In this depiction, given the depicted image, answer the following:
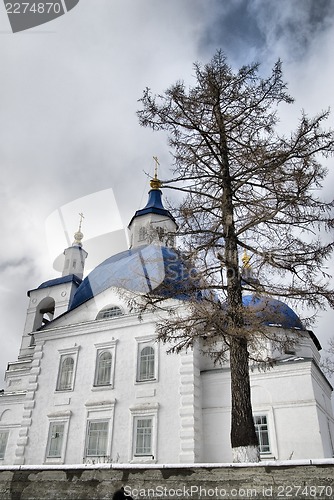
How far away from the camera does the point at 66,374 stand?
17.3m

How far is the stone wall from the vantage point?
5211mm

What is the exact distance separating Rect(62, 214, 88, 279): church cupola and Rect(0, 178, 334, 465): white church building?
8.51 meters

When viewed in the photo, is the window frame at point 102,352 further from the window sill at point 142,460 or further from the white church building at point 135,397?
the window sill at point 142,460

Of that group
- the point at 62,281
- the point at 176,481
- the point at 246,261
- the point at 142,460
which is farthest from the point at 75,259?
the point at 176,481

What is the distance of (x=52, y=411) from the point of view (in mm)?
16500

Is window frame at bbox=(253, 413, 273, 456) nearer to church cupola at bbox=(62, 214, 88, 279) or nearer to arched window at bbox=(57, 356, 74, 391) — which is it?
arched window at bbox=(57, 356, 74, 391)

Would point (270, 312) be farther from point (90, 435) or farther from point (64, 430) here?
point (64, 430)

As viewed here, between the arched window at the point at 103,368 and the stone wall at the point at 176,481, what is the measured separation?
9.45 meters

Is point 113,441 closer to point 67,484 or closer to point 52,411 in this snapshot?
point 52,411

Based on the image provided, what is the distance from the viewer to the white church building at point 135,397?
13398mm

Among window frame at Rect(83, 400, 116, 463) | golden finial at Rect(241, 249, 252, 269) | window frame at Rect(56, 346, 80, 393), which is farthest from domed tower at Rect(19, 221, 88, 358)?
golden finial at Rect(241, 249, 252, 269)

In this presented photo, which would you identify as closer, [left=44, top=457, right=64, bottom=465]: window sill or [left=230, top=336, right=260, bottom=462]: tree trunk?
[left=230, top=336, right=260, bottom=462]: tree trunk

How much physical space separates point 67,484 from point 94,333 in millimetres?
11254

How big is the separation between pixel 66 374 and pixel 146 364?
376 cm
